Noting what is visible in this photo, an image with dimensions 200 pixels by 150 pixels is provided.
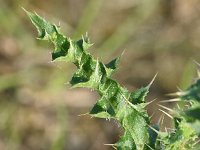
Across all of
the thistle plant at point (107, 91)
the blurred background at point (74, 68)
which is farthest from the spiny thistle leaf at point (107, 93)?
the blurred background at point (74, 68)

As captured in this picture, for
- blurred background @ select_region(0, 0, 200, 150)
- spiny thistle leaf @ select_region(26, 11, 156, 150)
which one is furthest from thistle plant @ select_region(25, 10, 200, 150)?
blurred background @ select_region(0, 0, 200, 150)

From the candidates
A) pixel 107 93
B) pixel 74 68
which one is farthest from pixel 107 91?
pixel 74 68

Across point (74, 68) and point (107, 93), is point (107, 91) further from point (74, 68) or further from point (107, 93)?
point (74, 68)

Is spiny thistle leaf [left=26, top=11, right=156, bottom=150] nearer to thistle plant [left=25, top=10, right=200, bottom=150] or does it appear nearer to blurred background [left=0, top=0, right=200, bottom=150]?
thistle plant [left=25, top=10, right=200, bottom=150]

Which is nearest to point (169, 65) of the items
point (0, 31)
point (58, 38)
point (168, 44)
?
point (168, 44)

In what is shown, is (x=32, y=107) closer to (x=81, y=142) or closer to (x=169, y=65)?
(x=81, y=142)
